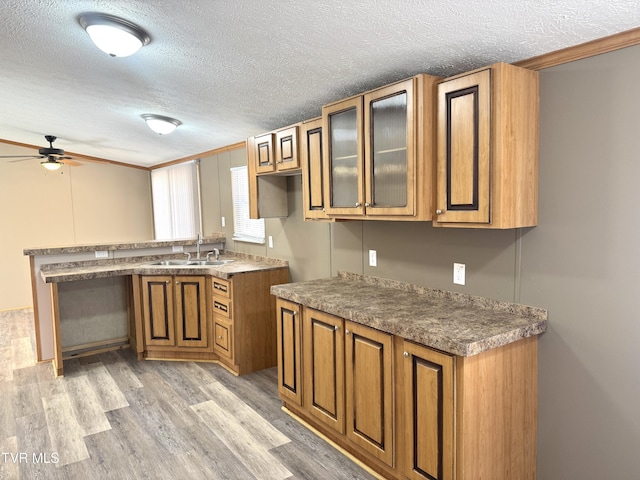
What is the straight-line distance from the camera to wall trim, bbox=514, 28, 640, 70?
5.53 feet

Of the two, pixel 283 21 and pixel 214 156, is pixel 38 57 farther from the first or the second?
pixel 214 156

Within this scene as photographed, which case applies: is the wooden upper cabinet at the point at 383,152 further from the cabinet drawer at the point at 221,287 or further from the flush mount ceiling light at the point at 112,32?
→ the cabinet drawer at the point at 221,287

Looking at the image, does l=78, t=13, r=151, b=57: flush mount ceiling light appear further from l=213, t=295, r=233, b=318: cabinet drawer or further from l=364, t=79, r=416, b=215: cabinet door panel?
l=213, t=295, r=233, b=318: cabinet drawer

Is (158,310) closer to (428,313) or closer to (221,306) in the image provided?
(221,306)

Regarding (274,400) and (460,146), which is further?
(274,400)

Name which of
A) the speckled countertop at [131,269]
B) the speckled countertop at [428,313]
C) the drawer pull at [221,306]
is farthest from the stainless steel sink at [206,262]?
the speckled countertop at [428,313]

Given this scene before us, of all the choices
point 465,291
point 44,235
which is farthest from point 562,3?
point 44,235

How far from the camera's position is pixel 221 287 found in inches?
153

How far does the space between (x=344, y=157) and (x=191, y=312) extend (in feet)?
7.68

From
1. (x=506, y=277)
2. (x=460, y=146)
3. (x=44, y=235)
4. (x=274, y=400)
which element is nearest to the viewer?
(x=460, y=146)

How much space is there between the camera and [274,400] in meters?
3.31

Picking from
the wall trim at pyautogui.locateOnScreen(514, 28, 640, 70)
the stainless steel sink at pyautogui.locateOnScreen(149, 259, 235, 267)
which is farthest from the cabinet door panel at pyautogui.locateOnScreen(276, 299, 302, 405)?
the wall trim at pyautogui.locateOnScreen(514, 28, 640, 70)

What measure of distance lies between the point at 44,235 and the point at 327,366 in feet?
19.7

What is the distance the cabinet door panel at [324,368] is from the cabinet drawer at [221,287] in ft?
4.02
